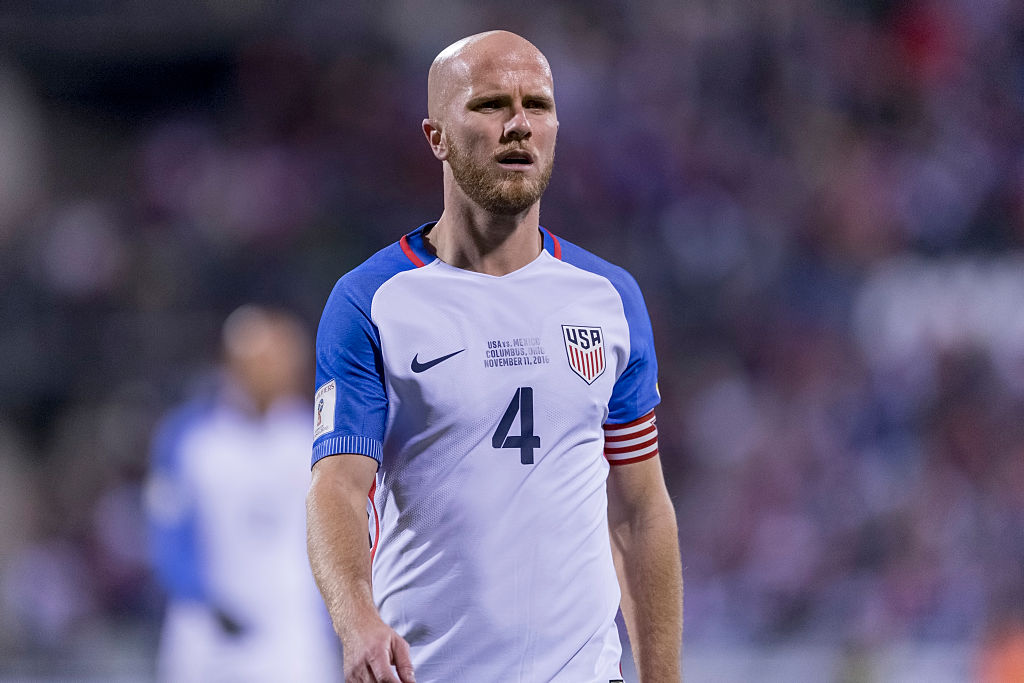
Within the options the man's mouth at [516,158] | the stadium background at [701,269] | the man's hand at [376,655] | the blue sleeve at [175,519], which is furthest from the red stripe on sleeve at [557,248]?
the stadium background at [701,269]

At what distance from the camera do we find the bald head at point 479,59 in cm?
311

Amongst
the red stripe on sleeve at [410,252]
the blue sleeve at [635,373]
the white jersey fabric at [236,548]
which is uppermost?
the red stripe on sleeve at [410,252]

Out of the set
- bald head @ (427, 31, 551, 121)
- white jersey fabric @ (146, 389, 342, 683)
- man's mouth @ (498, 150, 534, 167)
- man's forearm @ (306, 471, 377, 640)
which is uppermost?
bald head @ (427, 31, 551, 121)

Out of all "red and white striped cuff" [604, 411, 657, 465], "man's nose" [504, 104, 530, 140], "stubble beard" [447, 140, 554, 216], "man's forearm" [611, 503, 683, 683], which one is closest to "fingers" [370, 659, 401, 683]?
"man's forearm" [611, 503, 683, 683]

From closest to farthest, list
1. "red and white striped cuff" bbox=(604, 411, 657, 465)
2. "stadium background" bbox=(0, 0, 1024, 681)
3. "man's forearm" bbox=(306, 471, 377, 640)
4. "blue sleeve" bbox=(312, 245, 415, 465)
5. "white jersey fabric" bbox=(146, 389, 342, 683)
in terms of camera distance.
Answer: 1. "man's forearm" bbox=(306, 471, 377, 640)
2. "blue sleeve" bbox=(312, 245, 415, 465)
3. "red and white striped cuff" bbox=(604, 411, 657, 465)
4. "white jersey fabric" bbox=(146, 389, 342, 683)
5. "stadium background" bbox=(0, 0, 1024, 681)

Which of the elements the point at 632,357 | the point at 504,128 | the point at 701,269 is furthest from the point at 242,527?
Result: the point at 701,269

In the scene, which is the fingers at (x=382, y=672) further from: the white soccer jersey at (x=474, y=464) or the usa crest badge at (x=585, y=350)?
the usa crest badge at (x=585, y=350)

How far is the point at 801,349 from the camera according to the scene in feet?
35.7

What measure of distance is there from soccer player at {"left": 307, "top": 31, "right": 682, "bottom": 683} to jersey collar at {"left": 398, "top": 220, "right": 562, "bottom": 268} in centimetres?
1

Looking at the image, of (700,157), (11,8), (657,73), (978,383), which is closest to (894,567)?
(978,383)

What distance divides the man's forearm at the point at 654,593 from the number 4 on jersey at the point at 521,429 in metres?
0.42

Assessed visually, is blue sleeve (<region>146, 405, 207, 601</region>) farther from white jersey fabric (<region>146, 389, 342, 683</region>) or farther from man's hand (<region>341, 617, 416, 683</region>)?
man's hand (<region>341, 617, 416, 683</region>)

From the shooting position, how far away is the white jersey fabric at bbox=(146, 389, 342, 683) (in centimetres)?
632

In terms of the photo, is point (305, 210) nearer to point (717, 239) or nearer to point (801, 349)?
point (717, 239)
